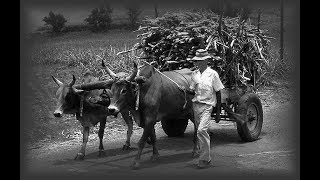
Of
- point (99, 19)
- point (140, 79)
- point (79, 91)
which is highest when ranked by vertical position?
point (99, 19)

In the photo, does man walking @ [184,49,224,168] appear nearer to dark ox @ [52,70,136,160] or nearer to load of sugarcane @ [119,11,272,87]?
load of sugarcane @ [119,11,272,87]

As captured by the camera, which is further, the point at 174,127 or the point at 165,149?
the point at 174,127

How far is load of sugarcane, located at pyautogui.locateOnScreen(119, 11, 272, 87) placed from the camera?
9.29 meters

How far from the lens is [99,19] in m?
15.9

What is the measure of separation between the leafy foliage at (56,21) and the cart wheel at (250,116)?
7.89m

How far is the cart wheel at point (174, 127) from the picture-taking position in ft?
34.2

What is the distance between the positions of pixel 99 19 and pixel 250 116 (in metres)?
7.69

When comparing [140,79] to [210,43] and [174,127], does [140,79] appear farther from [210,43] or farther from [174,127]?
[174,127]


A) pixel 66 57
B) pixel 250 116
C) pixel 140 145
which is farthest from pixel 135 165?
pixel 66 57

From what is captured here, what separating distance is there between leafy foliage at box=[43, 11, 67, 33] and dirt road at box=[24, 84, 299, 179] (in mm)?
5752

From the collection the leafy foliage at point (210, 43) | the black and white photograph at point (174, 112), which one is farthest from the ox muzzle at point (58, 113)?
the leafy foliage at point (210, 43)

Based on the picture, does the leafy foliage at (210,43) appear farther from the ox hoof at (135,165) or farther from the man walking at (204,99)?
the ox hoof at (135,165)

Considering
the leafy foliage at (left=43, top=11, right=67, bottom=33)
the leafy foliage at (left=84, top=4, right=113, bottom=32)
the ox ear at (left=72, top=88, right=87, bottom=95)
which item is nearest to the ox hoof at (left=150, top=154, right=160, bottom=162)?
the ox ear at (left=72, top=88, right=87, bottom=95)

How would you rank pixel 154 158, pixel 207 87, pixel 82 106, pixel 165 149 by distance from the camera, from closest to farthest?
pixel 207 87, pixel 154 158, pixel 82 106, pixel 165 149
